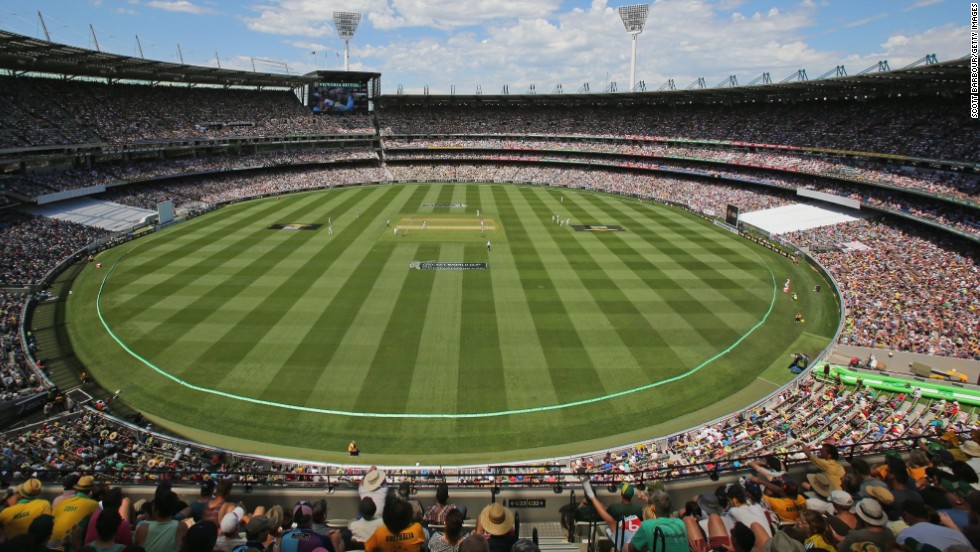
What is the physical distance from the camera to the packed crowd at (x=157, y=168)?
48.1m

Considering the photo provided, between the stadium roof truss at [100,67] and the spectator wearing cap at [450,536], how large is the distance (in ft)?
173

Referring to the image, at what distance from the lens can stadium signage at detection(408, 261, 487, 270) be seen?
39.1 metres

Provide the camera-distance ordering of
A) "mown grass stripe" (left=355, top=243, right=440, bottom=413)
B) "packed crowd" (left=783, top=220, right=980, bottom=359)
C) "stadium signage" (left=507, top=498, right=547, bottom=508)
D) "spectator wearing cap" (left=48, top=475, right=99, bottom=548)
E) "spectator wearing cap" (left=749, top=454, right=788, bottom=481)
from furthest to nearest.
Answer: "packed crowd" (left=783, top=220, right=980, bottom=359) → "mown grass stripe" (left=355, top=243, right=440, bottom=413) → "stadium signage" (left=507, top=498, right=547, bottom=508) → "spectator wearing cap" (left=749, top=454, right=788, bottom=481) → "spectator wearing cap" (left=48, top=475, right=99, bottom=548)

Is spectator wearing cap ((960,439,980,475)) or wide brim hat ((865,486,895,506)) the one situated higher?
wide brim hat ((865,486,895,506))

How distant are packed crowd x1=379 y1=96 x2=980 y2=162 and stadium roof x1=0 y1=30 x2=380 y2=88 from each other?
82.6ft

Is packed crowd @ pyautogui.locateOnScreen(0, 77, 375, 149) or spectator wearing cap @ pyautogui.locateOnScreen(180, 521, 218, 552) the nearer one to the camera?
spectator wearing cap @ pyautogui.locateOnScreen(180, 521, 218, 552)

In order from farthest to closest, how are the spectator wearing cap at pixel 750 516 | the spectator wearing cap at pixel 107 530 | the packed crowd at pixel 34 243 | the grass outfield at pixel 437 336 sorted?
the packed crowd at pixel 34 243
the grass outfield at pixel 437 336
the spectator wearing cap at pixel 750 516
the spectator wearing cap at pixel 107 530

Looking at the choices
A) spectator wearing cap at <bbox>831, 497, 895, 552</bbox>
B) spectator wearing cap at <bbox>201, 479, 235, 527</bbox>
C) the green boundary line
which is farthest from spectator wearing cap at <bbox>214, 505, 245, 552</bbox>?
the green boundary line

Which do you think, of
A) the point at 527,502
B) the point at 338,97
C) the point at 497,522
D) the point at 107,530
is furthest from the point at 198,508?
the point at 338,97

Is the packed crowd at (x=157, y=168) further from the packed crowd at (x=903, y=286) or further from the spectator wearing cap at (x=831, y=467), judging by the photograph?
the packed crowd at (x=903, y=286)

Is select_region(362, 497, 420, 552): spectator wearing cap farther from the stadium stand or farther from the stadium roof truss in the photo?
the stadium roof truss

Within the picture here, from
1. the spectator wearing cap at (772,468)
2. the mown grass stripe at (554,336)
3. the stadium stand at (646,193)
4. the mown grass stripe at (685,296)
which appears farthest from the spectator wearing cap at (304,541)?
the mown grass stripe at (685,296)

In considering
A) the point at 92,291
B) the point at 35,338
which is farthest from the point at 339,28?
the point at 35,338

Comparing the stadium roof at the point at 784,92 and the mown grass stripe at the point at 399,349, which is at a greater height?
the stadium roof at the point at 784,92
